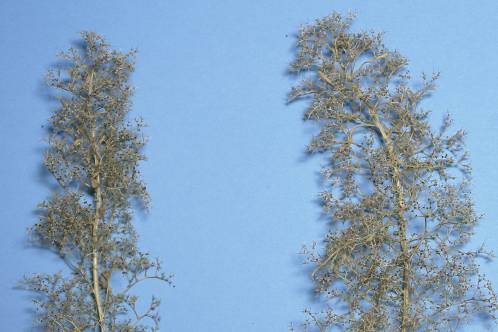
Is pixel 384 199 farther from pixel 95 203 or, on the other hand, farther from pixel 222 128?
pixel 95 203

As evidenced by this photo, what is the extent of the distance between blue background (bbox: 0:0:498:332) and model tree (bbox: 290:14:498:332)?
0.14 meters

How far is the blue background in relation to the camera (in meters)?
3.18

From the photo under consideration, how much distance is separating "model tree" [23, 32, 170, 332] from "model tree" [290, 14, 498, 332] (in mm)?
749

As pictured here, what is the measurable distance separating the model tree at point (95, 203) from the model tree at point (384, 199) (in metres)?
0.75

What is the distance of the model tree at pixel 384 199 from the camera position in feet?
9.41

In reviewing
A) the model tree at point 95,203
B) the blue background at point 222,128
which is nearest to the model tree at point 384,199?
the blue background at point 222,128

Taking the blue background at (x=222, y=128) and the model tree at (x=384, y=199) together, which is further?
the blue background at (x=222, y=128)

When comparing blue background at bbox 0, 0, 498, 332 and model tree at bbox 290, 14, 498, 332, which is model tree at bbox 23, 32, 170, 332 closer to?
blue background at bbox 0, 0, 498, 332

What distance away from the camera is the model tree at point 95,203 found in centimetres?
319

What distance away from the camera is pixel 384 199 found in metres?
2.93

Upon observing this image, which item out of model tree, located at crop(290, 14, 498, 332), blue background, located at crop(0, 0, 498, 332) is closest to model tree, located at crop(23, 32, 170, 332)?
blue background, located at crop(0, 0, 498, 332)

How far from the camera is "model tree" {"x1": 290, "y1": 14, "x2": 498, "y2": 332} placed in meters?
2.87

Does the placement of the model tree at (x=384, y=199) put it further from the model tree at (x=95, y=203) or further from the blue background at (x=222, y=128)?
the model tree at (x=95, y=203)

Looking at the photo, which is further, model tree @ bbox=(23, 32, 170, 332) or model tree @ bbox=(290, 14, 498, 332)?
model tree @ bbox=(23, 32, 170, 332)
